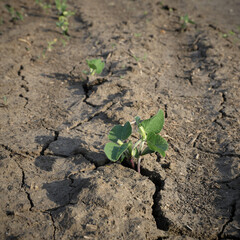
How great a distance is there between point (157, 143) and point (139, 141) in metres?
0.16

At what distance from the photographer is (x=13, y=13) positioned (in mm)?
4898

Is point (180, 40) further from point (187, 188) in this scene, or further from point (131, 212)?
point (131, 212)

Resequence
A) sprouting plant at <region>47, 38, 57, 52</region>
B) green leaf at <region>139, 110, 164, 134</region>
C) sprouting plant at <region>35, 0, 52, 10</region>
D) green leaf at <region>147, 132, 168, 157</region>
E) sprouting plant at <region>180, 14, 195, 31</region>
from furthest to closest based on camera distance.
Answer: sprouting plant at <region>35, 0, 52, 10</region> → sprouting plant at <region>180, 14, 195, 31</region> → sprouting plant at <region>47, 38, 57, 52</region> → green leaf at <region>139, 110, 164, 134</region> → green leaf at <region>147, 132, 168, 157</region>

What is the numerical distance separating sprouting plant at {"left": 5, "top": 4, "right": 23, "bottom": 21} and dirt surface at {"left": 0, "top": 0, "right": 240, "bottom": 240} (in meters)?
0.10

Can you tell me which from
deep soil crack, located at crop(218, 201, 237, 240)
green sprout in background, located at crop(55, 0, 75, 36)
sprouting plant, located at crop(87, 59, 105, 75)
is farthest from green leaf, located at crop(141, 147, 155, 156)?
green sprout in background, located at crop(55, 0, 75, 36)

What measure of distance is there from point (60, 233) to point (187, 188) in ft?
3.13

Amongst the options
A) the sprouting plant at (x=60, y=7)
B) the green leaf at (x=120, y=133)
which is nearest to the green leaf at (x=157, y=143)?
the green leaf at (x=120, y=133)

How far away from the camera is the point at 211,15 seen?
5336mm

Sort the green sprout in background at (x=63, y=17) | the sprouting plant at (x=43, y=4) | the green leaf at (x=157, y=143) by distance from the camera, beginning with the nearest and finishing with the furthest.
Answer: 1. the green leaf at (x=157, y=143)
2. the green sprout in background at (x=63, y=17)
3. the sprouting plant at (x=43, y=4)

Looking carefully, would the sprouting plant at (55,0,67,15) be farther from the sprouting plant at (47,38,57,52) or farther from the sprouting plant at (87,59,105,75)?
the sprouting plant at (87,59,105,75)

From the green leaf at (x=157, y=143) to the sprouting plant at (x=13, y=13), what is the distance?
3.80 m

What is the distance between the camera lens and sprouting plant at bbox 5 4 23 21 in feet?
15.4

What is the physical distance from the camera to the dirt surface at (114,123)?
70.5 inches

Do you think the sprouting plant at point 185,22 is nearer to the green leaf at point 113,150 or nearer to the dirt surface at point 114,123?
the dirt surface at point 114,123
